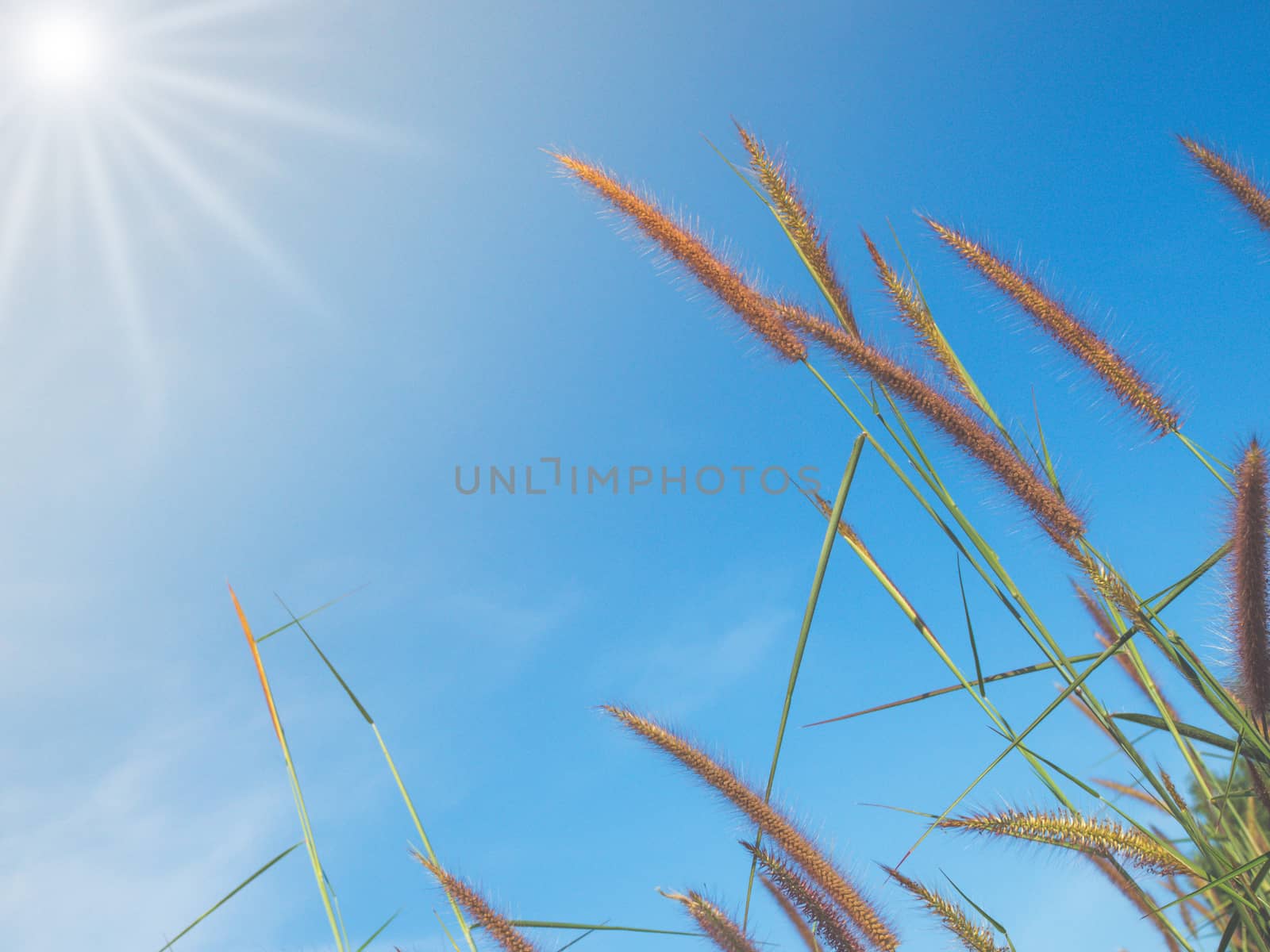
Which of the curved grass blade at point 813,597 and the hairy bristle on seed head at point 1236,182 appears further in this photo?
the hairy bristle on seed head at point 1236,182

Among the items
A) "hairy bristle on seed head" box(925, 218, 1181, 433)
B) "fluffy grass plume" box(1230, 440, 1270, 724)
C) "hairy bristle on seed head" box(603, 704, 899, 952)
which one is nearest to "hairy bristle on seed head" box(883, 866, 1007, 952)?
"hairy bristle on seed head" box(603, 704, 899, 952)

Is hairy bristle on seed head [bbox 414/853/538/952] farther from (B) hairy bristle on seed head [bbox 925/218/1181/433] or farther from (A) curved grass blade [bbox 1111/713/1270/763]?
(B) hairy bristle on seed head [bbox 925/218/1181/433]

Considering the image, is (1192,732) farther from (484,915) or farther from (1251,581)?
(484,915)

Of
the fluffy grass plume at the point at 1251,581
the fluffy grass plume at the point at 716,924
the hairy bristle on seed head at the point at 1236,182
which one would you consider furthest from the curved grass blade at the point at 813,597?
the hairy bristle on seed head at the point at 1236,182

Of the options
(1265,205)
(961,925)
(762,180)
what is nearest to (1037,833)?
(961,925)

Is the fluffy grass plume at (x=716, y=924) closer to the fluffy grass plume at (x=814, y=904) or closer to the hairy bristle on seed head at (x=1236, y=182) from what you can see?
the fluffy grass plume at (x=814, y=904)

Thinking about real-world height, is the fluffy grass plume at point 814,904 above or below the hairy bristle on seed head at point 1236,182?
below
